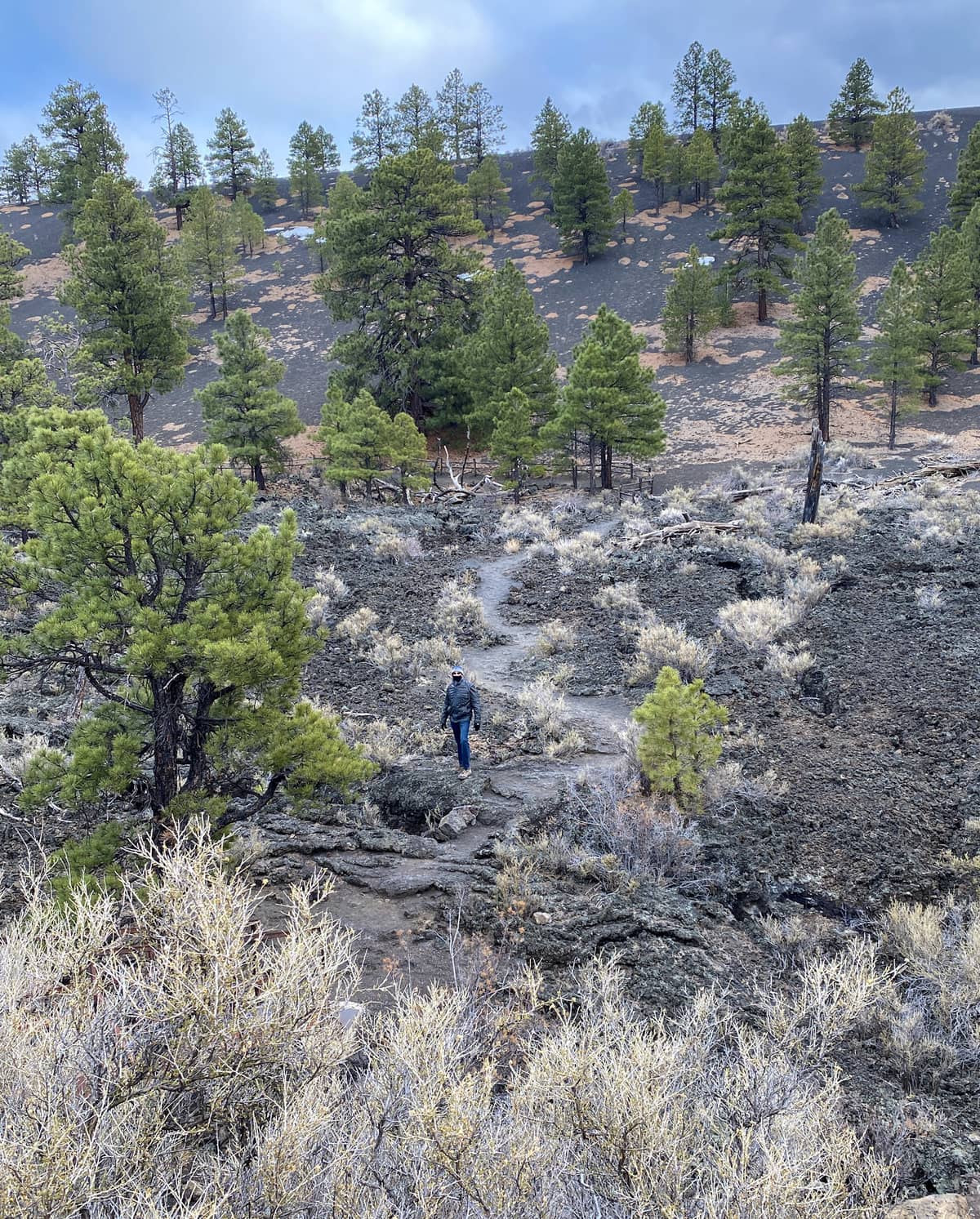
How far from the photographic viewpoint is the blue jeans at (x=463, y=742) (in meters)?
9.48

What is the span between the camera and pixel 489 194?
6097cm

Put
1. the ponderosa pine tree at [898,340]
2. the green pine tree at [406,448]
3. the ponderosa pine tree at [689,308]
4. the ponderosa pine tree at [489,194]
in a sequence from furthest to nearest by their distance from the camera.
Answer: the ponderosa pine tree at [489,194]
the ponderosa pine tree at [689,308]
the ponderosa pine tree at [898,340]
the green pine tree at [406,448]

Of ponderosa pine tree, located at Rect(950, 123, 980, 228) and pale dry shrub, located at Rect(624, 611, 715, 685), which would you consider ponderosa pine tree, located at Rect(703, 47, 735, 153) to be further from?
pale dry shrub, located at Rect(624, 611, 715, 685)

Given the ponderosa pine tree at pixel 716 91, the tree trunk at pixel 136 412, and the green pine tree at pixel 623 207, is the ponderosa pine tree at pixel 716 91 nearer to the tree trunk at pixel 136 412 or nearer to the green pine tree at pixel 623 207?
the green pine tree at pixel 623 207

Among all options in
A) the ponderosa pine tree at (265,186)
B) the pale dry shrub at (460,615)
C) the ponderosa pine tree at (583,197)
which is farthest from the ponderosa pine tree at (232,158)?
the pale dry shrub at (460,615)

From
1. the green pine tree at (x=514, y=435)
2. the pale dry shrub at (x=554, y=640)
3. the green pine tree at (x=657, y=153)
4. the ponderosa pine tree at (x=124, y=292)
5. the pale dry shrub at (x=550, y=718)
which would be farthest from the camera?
the green pine tree at (x=657, y=153)

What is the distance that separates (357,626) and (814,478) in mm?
12175

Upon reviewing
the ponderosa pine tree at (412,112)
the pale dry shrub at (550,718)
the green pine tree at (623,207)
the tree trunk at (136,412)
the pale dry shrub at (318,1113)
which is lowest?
the pale dry shrub at (550,718)

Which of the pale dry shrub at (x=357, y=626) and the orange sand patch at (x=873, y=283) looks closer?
the pale dry shrub at (x=357, y=626)

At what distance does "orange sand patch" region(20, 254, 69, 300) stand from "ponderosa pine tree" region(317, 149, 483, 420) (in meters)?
33.1

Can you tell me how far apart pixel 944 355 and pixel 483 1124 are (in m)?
40.5

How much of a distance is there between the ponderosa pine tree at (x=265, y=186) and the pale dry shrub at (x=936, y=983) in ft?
263

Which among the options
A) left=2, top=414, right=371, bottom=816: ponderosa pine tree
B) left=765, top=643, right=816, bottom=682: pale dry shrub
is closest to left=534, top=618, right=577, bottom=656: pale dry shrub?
left=765, top=643, right=816, bottom=682: pale dry shrub

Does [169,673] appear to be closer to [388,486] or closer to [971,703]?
[971,703]
